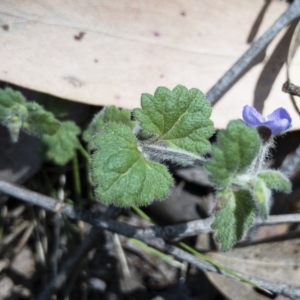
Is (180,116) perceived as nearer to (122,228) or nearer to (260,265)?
(122,228)

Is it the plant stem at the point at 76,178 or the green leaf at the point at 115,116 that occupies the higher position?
the green leaf at the point at 115,116

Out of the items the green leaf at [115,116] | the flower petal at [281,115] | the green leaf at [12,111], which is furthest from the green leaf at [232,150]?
the green leaf at [12,111]

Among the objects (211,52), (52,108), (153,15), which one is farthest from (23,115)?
(211,52)

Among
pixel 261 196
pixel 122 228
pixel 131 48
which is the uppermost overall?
pixel 131 48

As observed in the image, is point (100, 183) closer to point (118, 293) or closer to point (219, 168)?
point (219, 168)

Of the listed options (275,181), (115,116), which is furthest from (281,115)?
(115,116)

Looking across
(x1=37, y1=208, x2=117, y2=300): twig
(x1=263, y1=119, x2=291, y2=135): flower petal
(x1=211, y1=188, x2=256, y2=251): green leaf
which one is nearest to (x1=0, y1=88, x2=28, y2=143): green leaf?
(x1=37, y1=208, x2=117, y2=300): twig

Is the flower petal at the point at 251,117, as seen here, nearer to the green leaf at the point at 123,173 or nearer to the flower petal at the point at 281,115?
the flower petal at the point at 281,115
